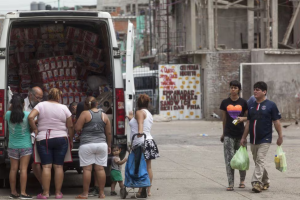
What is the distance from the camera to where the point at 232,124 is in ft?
33.1

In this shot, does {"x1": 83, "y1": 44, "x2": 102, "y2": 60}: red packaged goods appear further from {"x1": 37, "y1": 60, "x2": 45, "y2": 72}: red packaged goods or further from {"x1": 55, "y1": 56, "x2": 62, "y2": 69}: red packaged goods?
{"x1": 37, "y1": 60, "x2": 45, "y2": 72}: red packaged goods

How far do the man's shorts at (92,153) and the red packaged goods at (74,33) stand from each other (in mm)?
3302

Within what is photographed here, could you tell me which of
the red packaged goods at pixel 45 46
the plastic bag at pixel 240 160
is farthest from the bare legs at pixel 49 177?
the red packaged goods at pixel 45 46

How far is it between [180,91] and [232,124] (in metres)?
19.1

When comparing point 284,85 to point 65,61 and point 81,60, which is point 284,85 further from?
point 65,61

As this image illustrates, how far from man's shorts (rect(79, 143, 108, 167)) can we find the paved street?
0.67 m

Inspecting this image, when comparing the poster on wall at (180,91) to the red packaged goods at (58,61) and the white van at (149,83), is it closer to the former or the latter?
the white van at (149,83)

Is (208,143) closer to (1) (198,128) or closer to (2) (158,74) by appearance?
(1) (198,128)

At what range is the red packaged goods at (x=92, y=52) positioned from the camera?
11734 millimetres

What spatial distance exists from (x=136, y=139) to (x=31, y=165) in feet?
5.42

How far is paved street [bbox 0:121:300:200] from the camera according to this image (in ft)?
31.7

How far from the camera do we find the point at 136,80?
31391mm

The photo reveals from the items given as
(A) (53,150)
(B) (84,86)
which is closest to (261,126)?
(A) (53,150)

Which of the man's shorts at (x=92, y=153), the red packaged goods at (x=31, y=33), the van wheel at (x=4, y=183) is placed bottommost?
the van wheel at (x=4, y=183)
